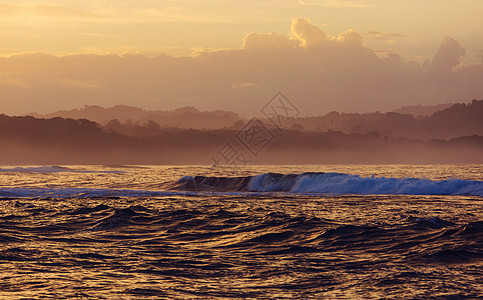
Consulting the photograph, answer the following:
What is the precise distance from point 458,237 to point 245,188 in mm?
34035

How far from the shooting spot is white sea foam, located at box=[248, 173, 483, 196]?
45844 millimetres

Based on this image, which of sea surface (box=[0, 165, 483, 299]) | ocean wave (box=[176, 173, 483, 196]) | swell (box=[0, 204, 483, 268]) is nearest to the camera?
sea surface (box=[0, 165, 483, 299])

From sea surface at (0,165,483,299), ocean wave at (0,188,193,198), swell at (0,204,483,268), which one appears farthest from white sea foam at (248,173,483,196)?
swell at (0,204,483,268)

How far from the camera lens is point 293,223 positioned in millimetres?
25297

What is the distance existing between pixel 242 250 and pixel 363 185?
30721mm

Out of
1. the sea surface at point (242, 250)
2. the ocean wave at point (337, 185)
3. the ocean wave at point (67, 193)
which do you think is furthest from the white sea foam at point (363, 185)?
the ocean wave at point (67, 193)

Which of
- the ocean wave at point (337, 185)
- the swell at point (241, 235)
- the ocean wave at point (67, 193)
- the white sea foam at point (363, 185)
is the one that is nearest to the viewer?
the swell at point (241, 235)

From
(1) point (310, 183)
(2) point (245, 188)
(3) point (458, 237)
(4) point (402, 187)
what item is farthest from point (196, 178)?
(3) point (458, 237)

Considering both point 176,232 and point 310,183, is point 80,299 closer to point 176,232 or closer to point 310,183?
point 176,232

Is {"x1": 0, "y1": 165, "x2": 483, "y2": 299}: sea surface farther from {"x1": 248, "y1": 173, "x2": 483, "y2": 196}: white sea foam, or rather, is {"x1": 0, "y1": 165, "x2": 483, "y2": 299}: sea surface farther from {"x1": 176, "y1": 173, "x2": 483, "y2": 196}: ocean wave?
{"x1": 176, "y1": 173, "x2": 483, "y2": 196}: ocean wave

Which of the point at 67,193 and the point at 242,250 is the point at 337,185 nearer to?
the point at 67,193

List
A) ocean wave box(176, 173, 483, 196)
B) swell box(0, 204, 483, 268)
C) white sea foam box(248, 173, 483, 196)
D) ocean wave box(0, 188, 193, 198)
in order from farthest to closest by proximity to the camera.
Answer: ocean wave box(176, 173, 483, 196), white sea foam box(248, 173, 483, 196), ocean wave box(0, 188, 193, 198), swell box(0, 204, 483, 268)

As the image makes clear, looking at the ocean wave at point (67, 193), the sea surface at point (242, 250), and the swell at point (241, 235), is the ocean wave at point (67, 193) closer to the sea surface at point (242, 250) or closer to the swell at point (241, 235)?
the sea surface at point (242, 250)

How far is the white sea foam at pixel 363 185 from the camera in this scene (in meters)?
45.8
